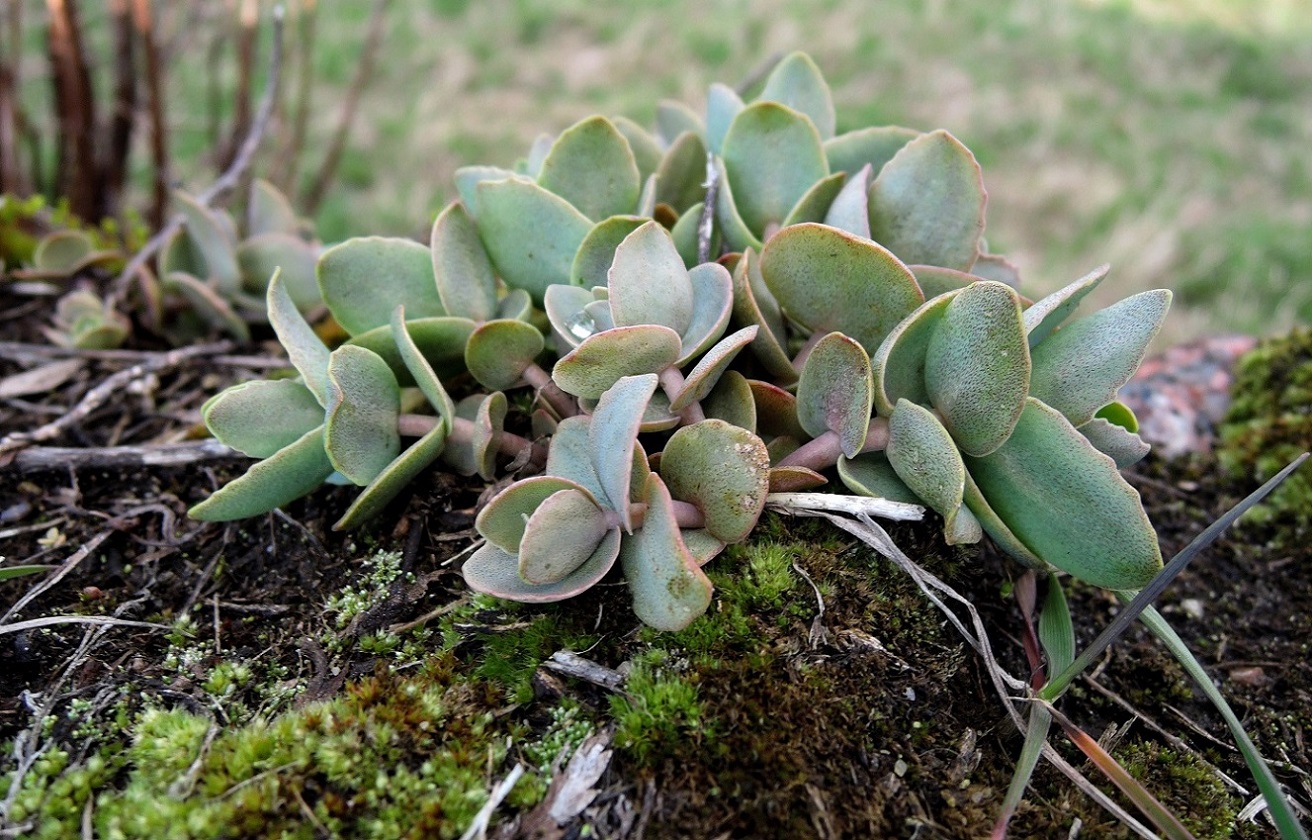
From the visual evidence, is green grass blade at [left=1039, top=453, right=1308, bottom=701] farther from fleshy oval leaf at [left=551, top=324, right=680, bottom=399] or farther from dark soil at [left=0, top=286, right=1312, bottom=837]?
fleshy oval leaf at [left=551, top=324, right=680, bottom=399]

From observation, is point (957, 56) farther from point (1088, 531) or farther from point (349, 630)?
point (349, 630)

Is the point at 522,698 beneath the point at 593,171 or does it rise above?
beneath

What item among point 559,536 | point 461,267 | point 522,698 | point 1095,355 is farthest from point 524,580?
point 1095,355

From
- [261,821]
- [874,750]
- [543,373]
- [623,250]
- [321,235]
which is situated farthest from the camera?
[321,235]

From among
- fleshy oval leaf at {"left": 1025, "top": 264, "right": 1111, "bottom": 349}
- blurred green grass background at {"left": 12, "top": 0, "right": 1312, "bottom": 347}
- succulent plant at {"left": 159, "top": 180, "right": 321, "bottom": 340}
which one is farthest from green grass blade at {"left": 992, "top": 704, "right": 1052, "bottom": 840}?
blurred green grass background at {"left": 12, "top": 0, "right": 1312, "bottom": 347}

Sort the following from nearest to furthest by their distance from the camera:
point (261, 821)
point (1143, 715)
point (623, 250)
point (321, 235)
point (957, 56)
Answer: point (261, 821) → point (623, 250) → point (1143, 715) → point (321, 235) → point (957, 56)

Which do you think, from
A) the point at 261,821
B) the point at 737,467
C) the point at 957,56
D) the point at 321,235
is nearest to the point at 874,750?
the point at 737,467

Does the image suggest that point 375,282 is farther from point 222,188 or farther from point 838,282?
point 222,188
